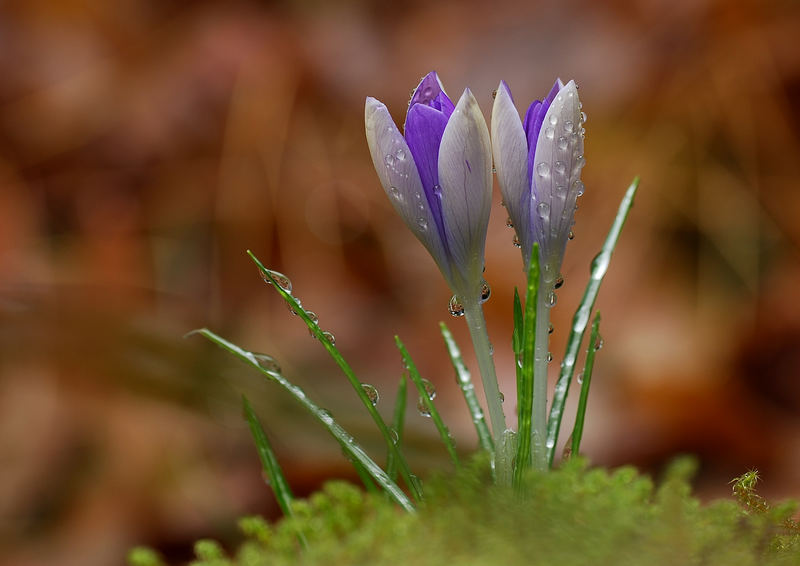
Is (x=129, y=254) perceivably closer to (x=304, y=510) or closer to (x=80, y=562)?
(x=80, y=562)

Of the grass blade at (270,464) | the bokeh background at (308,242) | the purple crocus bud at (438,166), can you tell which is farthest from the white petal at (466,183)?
the bokeh background at (308,242)

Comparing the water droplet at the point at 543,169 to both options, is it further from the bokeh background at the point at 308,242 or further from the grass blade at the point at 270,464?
the bokeh background at the point at 308,242

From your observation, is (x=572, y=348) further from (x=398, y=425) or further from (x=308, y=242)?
(x=308, y=242)

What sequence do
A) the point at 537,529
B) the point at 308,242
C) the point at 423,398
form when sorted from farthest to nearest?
the point at 308,242 → the point at 423,398 → the point at 537,529

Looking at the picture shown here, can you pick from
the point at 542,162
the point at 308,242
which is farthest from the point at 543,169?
the point at 308,242

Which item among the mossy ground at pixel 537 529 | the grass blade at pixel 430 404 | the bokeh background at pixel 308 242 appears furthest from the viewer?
the bokeh background at pixel 308 242

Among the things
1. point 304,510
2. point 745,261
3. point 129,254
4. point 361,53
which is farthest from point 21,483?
point 745,261
